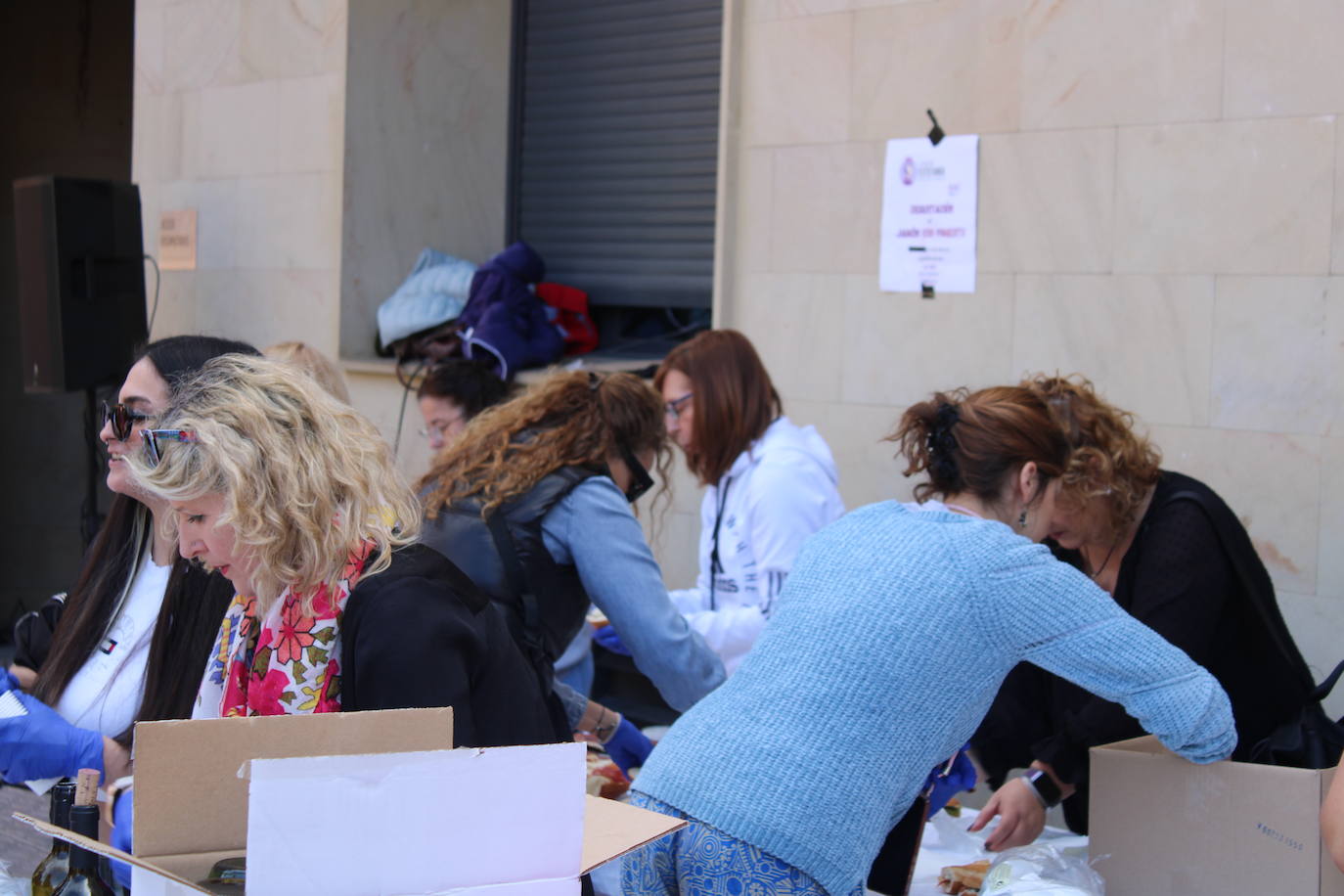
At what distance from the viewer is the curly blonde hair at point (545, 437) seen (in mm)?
2387

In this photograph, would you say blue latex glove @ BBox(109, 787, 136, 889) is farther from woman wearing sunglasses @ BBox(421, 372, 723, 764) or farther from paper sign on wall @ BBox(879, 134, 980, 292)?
paper sign on wall @ BBox(879, 134, 980, 292)

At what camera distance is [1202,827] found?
1.90 meters

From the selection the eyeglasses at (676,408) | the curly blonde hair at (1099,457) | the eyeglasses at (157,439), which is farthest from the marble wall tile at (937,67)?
the eyeglasses at (157,439)

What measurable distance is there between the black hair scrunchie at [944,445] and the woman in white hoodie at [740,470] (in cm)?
106

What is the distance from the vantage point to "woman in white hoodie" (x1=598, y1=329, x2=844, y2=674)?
318 cm

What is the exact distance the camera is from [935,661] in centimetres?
175

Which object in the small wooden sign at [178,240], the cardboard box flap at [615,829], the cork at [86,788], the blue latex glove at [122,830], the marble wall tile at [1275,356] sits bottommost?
the blue latex glove at [122,830]

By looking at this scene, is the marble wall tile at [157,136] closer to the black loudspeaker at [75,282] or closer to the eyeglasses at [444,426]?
the black loudspeaker at [75,282]

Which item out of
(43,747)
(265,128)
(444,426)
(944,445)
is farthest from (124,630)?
(265,128)

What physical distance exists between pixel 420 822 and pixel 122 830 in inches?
29.1

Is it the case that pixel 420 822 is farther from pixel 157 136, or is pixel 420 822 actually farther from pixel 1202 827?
pixel 157 136

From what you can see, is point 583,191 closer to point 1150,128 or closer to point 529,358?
point 529,358

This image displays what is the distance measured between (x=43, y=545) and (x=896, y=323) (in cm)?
653

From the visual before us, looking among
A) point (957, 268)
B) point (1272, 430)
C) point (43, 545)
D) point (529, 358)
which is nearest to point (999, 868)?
point (1272, 430)
